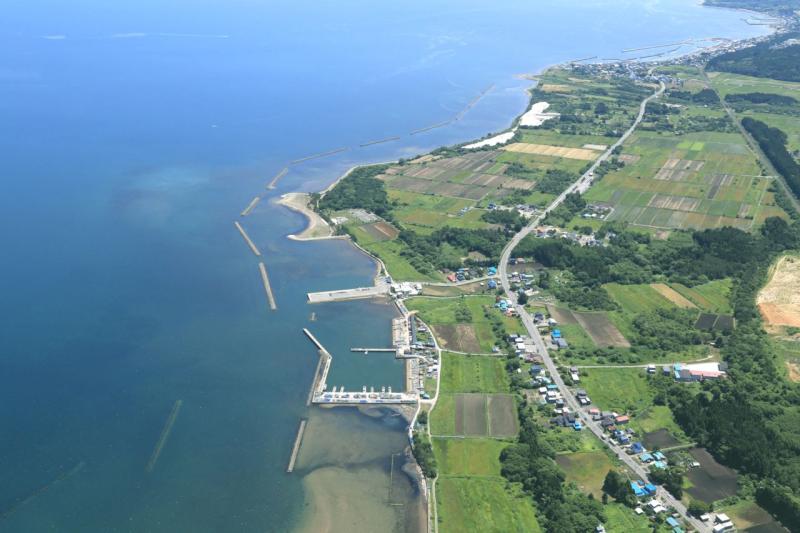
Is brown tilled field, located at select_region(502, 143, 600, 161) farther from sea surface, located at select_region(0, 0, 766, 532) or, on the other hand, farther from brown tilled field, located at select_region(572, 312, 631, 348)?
brown tilled field, located at select_region(572, 312, 631, 348)

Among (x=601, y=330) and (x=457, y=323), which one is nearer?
(x=601, y=330)

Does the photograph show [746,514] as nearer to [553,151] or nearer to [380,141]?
[553,151]

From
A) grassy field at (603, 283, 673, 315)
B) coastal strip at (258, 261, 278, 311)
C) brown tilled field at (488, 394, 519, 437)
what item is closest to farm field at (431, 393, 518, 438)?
brown tilled field at (488, 394, 519, 437)

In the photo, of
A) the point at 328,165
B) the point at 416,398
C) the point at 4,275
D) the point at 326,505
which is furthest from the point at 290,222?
the point at 326,505

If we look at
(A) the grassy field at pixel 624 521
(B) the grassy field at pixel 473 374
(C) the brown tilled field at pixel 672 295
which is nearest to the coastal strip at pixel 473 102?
(C) the brown tilled field at pixel 672 295

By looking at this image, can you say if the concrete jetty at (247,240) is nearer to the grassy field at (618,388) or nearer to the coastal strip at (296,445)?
the coastal strip at (296,445)

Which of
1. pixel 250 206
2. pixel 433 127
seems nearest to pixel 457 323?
pixel 250 206
